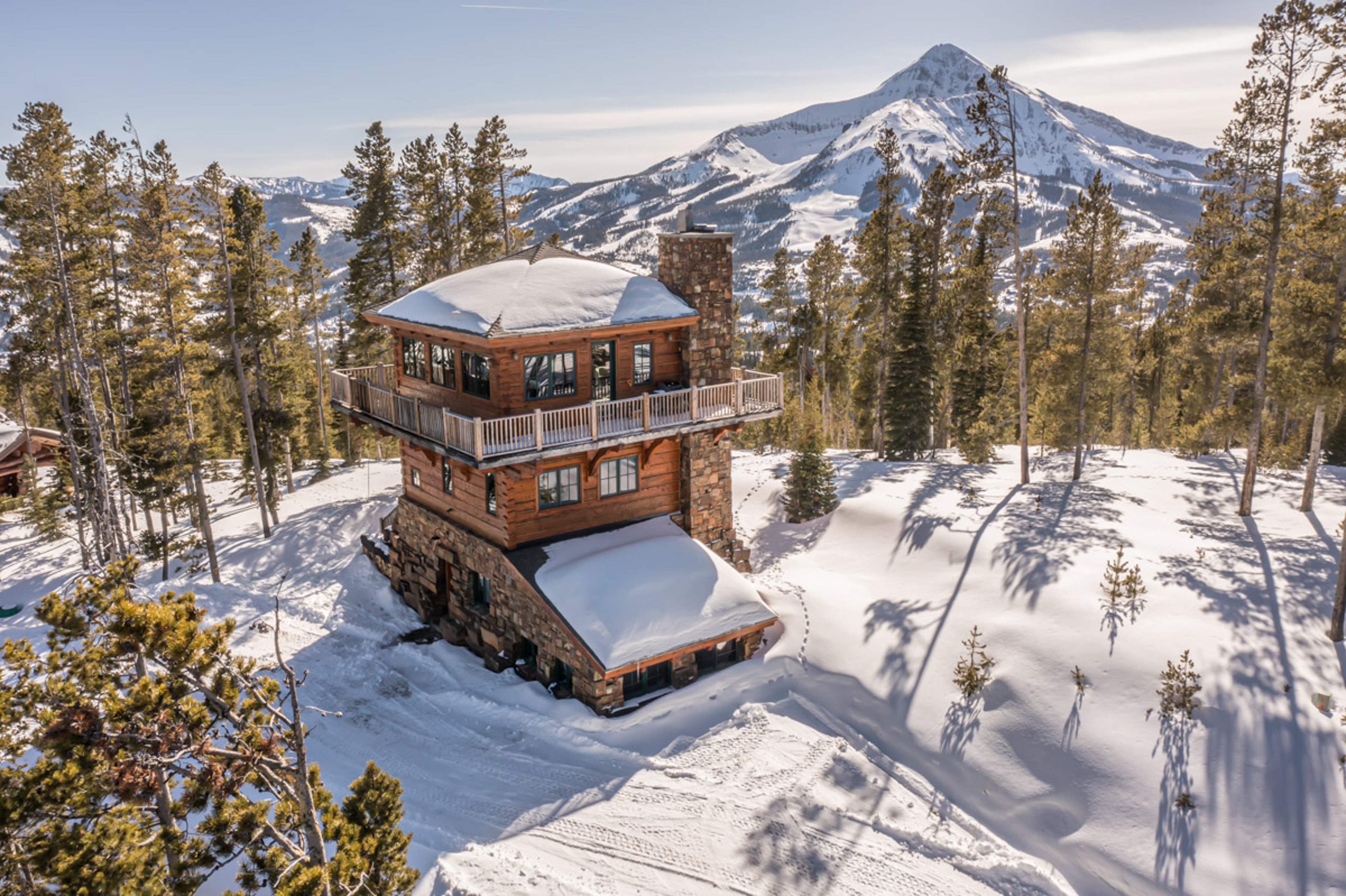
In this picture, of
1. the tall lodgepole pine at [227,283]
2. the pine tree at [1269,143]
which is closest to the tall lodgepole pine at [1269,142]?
the pine tree at [1269,143]

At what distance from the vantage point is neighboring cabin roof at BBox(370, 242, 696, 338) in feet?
58.4

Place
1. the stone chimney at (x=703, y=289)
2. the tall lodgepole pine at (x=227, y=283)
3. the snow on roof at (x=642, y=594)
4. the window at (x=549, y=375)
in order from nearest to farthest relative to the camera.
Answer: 1. the snow on roof at (x=642, y=594)
2. the window at (x=549, y=375)
3. the stone chimney at (x=703, y=289)
4. the tall lodgepole pine at (x=227, y=283)

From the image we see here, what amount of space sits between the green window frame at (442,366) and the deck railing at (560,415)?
1.12 m

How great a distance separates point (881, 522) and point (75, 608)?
62.5 ft

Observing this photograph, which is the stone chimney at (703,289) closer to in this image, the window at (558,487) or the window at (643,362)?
the window at (643,362)

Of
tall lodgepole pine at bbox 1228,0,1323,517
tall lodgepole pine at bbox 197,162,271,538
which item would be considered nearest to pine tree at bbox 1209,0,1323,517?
tall lodgepole pine at bbox 1228,0,1323,517

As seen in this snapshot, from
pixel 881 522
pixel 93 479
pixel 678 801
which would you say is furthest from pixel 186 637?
pixel 93 479

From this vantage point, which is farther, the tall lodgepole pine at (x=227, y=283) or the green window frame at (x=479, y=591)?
the tall lodgepole pine at (x=227, y=283)

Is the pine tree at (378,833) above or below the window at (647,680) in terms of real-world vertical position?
above

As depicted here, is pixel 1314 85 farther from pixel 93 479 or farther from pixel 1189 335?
pixel 93 479

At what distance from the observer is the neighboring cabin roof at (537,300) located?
58.4 feet

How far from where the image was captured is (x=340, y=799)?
13.8 m

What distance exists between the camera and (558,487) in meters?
19.1

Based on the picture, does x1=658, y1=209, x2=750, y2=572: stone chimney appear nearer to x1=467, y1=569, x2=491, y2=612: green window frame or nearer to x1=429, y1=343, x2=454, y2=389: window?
x1=467, y1=569, x2=491, y2=612: green window frame
